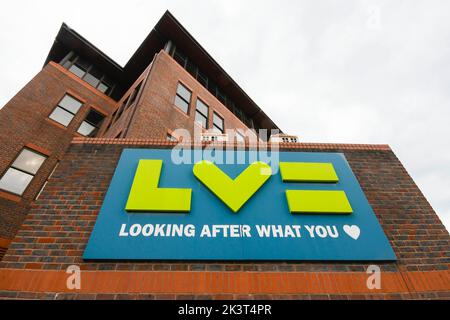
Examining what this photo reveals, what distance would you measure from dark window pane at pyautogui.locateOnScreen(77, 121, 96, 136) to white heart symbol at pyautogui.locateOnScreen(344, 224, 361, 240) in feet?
45.1

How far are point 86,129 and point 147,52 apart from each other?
6.25m

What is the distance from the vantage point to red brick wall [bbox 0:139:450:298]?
123 inches

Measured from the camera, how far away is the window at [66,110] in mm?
12070

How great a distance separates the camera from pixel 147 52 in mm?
14727

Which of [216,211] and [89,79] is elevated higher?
[89,79]

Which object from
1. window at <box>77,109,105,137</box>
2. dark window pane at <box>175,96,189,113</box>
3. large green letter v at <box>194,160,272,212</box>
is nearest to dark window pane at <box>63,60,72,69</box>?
window at <box>77,109,105,137</box>

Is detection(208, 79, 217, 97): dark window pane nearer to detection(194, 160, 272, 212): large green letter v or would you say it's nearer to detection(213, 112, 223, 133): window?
detection(213, 112, 223, 133): window

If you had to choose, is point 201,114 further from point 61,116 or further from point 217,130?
point 61,116

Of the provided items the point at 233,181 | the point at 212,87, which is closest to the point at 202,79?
the point at 212,87

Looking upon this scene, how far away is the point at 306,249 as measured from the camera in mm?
3559
